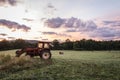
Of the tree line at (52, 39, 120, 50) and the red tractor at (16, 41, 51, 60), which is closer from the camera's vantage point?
the red tractor at (16, 41, 51, 60)

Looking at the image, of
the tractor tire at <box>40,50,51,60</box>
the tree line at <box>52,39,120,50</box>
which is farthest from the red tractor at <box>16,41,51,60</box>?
the tree line at <box>52,39,120,50</box>

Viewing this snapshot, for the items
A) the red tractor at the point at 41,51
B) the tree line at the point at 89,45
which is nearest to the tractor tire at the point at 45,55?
the red tractor at the point at 41,51

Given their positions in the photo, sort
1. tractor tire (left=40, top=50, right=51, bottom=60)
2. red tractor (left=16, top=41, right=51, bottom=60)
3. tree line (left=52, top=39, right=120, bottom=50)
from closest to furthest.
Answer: tractor tire (left=40, top=50, right=51, bottom=60)
red tractor (left=16, top=41, right=51, bottom=60)
tree line (left=52, top=39, right=120, bottom=50)

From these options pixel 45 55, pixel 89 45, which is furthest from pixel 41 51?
pixel 89 45

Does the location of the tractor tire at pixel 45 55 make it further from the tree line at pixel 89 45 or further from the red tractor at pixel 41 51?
the tree line at pixel 89 45

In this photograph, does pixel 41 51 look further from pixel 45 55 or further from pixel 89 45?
pixel 89 45

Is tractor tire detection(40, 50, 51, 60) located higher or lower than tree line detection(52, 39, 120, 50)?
lower

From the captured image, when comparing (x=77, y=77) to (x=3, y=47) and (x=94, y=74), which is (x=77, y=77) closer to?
(x=94, y=74)

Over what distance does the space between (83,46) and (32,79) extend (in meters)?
79.0

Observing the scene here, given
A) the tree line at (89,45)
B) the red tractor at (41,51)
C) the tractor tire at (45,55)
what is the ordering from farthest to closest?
the tree line at (89,45), the red tractor at (41,51), the tractor tire at (45,55)

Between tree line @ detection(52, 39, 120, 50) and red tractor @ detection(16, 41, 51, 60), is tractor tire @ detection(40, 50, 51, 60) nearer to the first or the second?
red tractor @ detection(16, 41, 51, 60)

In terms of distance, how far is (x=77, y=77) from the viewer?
70.7ft

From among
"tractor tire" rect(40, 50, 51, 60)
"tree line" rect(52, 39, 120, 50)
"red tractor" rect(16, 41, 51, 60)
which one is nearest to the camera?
"tractor tire" rect(40, 50, 51, 60)

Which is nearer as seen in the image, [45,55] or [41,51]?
[41,51]
